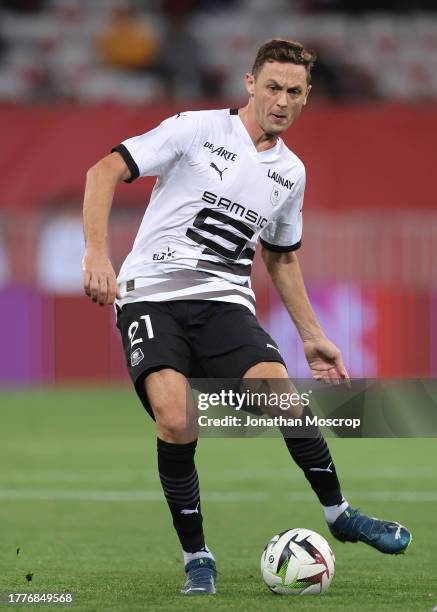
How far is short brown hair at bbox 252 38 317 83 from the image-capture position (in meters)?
5.70

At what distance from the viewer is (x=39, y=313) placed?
16.8 metres

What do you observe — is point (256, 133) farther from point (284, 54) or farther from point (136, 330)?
point (136, 330)

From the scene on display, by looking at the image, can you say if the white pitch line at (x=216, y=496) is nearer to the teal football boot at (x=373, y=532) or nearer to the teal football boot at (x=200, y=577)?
the teal football boot at (x=373, y=532)

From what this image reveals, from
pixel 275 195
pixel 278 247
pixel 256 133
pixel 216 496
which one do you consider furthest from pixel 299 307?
pixel 216 496

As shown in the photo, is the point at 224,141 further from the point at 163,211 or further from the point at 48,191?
the point at 48,191

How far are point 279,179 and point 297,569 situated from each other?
1595 mm

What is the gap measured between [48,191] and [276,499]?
36.3ft

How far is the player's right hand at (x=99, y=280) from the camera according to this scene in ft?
16.6

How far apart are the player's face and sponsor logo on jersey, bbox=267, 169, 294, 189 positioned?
17cm

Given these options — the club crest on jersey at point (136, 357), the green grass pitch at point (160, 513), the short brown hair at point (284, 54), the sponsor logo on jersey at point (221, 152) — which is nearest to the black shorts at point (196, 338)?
the club crest on jersey at point (136, 357)

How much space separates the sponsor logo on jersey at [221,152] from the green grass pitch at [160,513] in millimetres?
1722

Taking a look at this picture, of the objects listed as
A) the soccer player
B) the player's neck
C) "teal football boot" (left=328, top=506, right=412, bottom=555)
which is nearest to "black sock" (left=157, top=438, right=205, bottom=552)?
the soccer player

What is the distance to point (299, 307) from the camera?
6148 mm

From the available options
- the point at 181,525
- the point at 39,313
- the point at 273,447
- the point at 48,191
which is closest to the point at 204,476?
the point at 273,447
